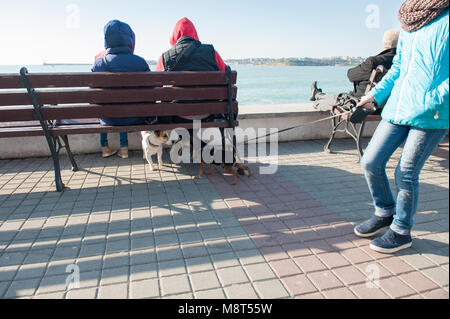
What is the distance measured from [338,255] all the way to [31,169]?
4.08 meters

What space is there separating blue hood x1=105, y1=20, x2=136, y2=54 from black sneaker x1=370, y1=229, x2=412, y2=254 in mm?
3506

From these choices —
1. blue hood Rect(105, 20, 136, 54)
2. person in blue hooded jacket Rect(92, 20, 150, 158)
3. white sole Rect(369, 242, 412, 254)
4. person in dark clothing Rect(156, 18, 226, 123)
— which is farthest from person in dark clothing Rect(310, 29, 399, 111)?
blue hood Rect(105, 20, 136, 54)

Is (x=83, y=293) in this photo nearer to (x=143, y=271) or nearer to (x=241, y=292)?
(x=143, y=271)

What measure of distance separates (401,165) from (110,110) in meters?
2.88

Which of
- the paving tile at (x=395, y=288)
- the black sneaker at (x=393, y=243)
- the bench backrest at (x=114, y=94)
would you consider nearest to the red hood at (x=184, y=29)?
the bench backrest at (x=114, y=94)

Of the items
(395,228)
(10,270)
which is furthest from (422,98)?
(10,270)

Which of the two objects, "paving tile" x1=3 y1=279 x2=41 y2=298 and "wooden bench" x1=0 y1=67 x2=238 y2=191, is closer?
"paving tile" x1=3 y1=279 x2=41 y2=298

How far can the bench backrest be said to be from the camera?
131 inches

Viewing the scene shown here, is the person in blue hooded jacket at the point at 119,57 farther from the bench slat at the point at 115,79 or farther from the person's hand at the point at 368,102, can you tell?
the person's hand at the point at 368,102

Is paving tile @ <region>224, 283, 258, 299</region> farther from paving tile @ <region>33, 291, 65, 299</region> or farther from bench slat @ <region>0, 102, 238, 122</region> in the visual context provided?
bench slat @ <region>0, 102, 238, 122</region>

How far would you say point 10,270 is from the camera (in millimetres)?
2289

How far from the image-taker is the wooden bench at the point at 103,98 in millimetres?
3334

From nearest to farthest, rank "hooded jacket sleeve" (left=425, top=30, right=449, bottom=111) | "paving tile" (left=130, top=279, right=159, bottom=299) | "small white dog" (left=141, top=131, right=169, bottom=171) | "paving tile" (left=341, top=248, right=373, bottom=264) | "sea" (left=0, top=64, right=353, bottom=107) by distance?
"hooded jacket sleeve" (left=425, top=30, right=449, bottom=111) → "paving tile" (left=130, top=279, right=159, bottom=299) → "paving tile" (left=341, top=248, right=373, bottom=264) → "small white dog" (left=141, top=131, right=169, bottom=171) → "sea" (left=0, top=64, right=353, bottom=107)
